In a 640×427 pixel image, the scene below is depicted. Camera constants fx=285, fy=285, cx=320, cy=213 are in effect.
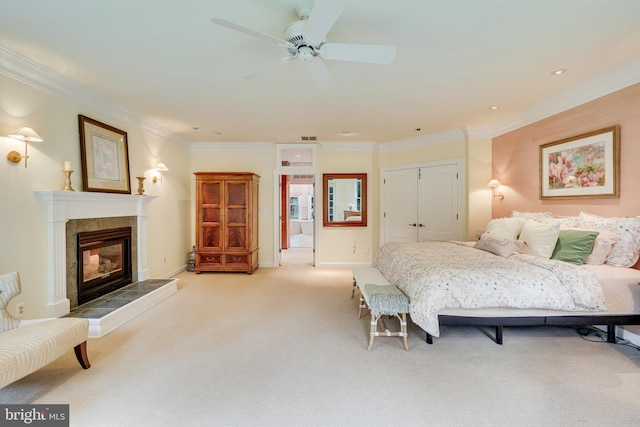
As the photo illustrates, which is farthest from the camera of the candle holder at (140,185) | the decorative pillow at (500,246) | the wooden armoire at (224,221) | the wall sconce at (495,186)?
the wooden armoire at (224,221)

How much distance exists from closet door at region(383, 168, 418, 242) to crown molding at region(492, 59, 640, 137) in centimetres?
176

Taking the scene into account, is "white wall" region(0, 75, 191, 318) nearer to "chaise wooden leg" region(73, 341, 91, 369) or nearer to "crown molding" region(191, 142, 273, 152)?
"chaise wooden leg" region(73, 341, 91, 369)

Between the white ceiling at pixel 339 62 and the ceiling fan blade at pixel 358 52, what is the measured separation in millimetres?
261

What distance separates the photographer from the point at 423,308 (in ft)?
7.79

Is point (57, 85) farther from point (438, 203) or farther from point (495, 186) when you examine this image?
point (495, 186)

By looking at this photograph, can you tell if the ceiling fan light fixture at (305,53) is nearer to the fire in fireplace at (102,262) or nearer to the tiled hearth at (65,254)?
the tiled hearth at (65,254)

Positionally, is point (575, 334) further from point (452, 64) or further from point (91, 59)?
point (91, 59)

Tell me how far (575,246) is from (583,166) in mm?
1066

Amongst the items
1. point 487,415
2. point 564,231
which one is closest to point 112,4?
point 487,415

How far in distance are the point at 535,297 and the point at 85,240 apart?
459 cm

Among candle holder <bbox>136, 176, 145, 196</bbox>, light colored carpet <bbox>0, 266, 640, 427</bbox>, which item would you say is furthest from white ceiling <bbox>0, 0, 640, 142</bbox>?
light colored carpet <bbox>0, 266, 640, 427</bbox>

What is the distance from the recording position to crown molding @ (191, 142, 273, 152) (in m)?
5.70

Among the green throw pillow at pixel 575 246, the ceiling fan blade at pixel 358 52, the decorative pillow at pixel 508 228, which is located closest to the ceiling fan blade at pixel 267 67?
the ceiling fan blade at pixel 358 52

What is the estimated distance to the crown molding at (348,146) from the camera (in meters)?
5.71
